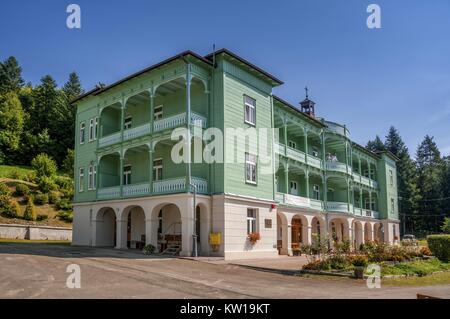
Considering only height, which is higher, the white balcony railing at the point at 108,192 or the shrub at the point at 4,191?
the shrub at the point at 4,191

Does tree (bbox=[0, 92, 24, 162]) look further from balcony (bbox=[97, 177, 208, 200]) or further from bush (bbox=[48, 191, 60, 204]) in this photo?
balcony (bbox=[97, 177, 208, 200])

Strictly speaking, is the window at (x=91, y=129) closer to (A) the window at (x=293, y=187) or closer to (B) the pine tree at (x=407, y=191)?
(A) the window at (x=293, y=187)

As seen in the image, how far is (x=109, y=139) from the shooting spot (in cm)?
2836

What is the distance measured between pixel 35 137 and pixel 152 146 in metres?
52.3

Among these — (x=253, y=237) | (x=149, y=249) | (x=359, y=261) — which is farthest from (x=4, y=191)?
(x=359, y=261)

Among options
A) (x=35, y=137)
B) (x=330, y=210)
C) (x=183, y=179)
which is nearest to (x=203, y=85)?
(x=183, y=179)

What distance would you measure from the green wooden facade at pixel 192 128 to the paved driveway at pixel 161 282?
260 inches

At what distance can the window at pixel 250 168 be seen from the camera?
25.1m

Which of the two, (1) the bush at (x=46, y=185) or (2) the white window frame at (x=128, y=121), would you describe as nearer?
(2) the white window frame at (x=128, y=121)

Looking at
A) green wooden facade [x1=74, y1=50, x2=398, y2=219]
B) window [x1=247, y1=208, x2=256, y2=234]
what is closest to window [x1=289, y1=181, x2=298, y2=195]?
green wooden facade [x1=74, y1=50, x2=398, y2=219]

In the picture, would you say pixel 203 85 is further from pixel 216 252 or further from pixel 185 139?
pixel 216 252

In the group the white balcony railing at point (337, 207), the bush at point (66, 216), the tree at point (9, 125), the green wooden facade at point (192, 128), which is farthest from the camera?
the tree at point (9, 125)

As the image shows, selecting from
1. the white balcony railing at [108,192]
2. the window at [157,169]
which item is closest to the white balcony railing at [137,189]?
the white balcony railing at [108,192]

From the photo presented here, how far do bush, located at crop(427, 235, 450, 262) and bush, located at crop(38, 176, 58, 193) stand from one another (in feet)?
126
